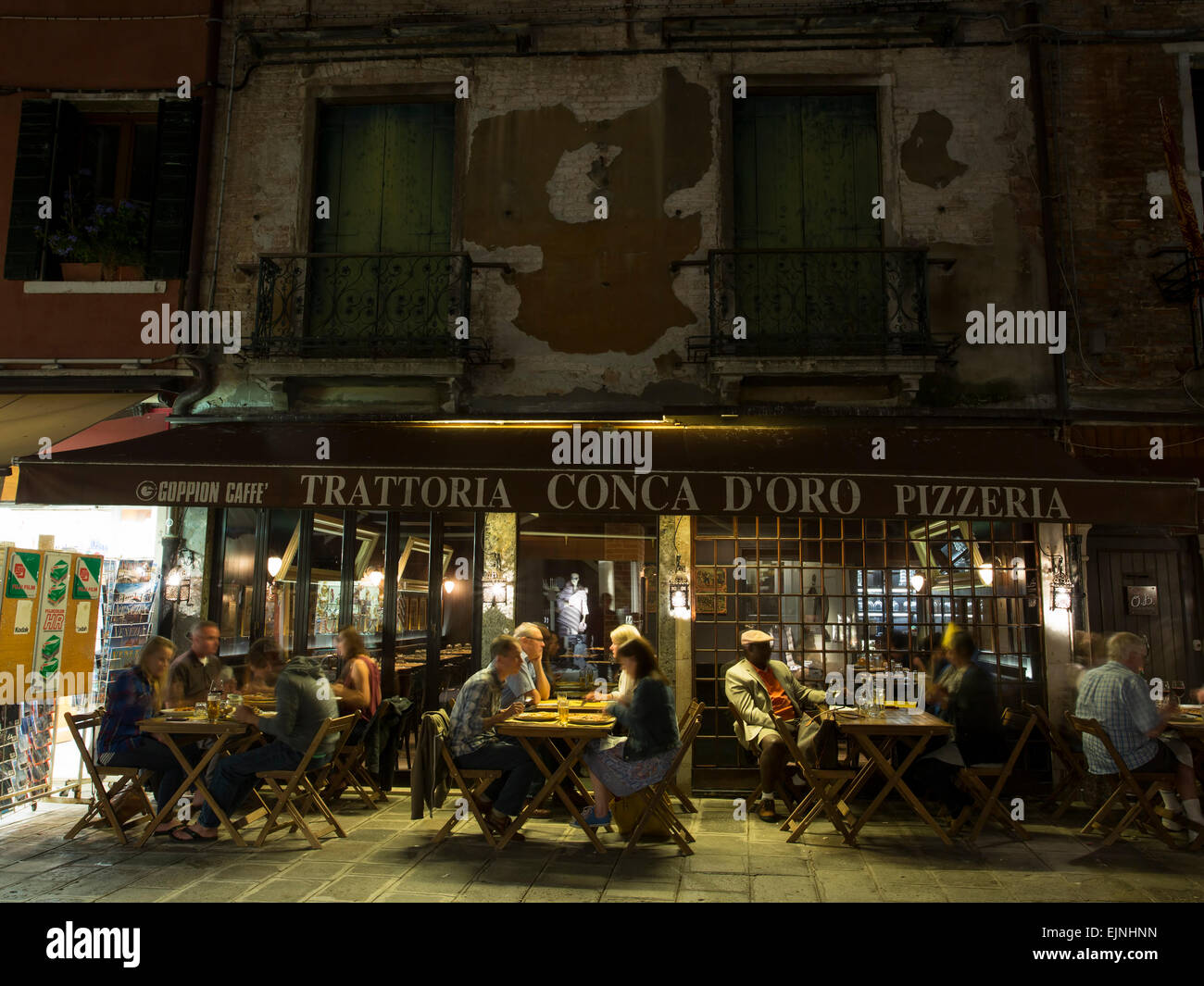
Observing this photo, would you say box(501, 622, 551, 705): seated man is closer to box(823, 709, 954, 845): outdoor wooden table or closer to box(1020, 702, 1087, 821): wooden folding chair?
box(823, 709, 954, 845): outdoor wooden table

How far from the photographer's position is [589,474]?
6094 millimetres

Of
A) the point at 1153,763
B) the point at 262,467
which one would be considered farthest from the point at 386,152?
the point at 1153,763

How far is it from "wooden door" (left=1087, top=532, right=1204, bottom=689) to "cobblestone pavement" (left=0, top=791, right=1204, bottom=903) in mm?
1905

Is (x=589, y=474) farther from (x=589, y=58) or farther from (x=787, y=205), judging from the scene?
(x=589, y=58)

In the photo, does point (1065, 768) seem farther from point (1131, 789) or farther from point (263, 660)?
point (263, 660)

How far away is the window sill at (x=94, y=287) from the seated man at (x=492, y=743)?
16.6 ft

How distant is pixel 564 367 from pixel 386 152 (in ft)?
9.57

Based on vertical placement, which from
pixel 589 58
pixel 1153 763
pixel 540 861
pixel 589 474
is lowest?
pixel 540 861

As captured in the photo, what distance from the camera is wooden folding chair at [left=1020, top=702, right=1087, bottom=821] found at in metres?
6.40

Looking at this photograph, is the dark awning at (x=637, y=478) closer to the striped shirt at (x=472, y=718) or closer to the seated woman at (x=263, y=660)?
the seated woman at (x=263, y=660)

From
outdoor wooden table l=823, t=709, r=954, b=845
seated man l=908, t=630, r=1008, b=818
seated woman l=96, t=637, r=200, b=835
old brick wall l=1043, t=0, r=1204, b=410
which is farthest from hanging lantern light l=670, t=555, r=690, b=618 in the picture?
seated woman l=96, t=637, r=200, b=835

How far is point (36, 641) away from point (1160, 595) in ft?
31.1

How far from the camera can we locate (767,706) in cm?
650

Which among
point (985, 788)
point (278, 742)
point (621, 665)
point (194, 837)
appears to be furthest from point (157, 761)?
point (985, 788)
